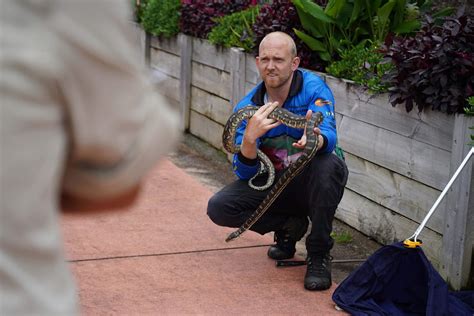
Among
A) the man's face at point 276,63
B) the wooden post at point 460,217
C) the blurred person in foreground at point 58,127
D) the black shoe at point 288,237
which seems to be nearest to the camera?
the blurred person in foreground at point 58,127

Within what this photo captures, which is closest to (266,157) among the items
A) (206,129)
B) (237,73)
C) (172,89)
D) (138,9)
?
(237,73)

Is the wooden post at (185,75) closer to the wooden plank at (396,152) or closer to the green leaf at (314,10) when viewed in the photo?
the green leaf at (314,10)

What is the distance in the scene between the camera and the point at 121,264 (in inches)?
249

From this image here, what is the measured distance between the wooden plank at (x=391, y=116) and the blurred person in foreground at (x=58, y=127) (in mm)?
4542

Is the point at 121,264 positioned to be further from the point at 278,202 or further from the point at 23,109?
the point at 23,109

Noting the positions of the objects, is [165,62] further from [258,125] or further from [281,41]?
[258,125]

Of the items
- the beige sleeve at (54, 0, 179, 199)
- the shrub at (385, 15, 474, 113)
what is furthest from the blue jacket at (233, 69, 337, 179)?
the beige sleeve at (54, 0, 179, 199)

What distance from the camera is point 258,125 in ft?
18.6

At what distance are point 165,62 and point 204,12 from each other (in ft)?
5.22

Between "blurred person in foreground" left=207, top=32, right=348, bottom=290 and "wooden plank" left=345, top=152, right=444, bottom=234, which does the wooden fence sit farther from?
"blurred person in foreground" left=207, top=32, right=348, bottom=290

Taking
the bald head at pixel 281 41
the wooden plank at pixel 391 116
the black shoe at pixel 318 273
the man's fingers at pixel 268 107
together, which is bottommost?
the black shoe at pixel 318 273

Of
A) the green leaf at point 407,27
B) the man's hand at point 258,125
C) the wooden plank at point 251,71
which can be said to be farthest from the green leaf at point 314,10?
the man's hand at point 258,125

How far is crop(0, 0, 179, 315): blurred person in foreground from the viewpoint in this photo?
Answer: 4.47ft

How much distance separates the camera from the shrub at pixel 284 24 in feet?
26.0
